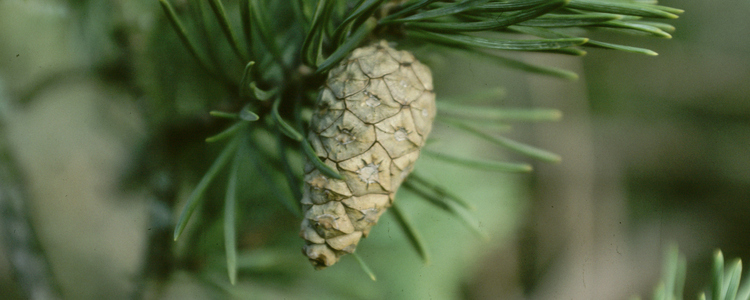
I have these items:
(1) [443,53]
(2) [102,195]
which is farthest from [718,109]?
(2) [102,195]

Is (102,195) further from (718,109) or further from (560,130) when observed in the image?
(718,109)

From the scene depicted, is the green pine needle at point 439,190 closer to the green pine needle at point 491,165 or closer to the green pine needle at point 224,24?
the green pine needle at point 491,165

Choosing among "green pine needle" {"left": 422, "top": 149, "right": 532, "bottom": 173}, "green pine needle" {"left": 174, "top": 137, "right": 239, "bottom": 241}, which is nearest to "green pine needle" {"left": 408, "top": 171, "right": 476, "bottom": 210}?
"green pine needle" {"left": 422, "top": 149, "right": 532, "bottom": 173}

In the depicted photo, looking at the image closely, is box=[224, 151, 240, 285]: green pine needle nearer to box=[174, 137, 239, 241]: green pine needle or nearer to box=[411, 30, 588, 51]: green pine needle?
box=[174, 137, 239, 241]: green pine needle

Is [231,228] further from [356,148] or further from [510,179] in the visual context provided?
[510,179]

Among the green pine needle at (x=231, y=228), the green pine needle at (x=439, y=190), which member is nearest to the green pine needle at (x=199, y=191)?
the green pine needle at (x=231, y=228)
